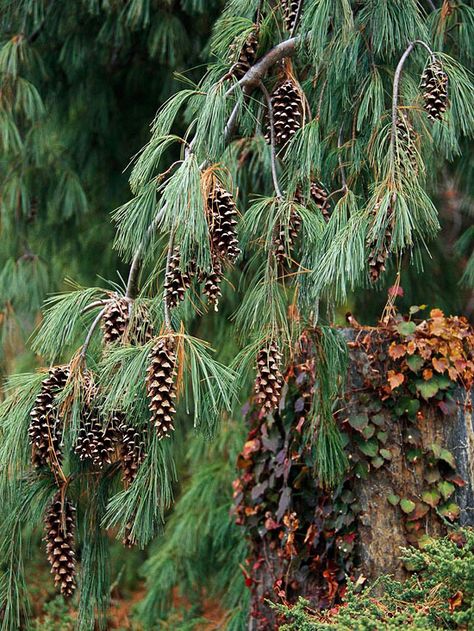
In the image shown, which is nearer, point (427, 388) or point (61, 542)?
point (61, 542)

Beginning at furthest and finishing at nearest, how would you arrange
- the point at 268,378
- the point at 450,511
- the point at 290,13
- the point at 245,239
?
the point at 450,511 → the point at 290,13 → the point at 245,239 → the point at 268,378

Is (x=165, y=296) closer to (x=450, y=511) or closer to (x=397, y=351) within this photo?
(x=397, y=351)

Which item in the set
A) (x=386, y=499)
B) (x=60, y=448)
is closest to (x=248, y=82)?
(x=60, y=448)

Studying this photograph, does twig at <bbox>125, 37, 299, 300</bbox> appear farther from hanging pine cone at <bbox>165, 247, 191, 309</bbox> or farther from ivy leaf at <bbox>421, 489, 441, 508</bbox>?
ivy leaf at <bbox>421, 489, 441, 508</bbox>

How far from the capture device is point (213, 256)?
1.96m

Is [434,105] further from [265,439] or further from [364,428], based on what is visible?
[265,439]

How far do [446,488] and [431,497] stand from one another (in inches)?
2.0

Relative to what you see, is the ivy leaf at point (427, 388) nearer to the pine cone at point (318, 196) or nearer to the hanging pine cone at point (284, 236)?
the pine cone at point (318, 196)

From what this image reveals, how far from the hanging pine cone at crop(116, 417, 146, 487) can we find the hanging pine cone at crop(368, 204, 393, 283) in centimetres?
60

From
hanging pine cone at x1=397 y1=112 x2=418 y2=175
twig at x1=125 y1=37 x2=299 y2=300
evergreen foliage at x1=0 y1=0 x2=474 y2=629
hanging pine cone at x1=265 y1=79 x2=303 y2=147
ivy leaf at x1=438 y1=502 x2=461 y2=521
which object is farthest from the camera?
ivy leaf at x1=438 y1=502 x2=461 y2=521

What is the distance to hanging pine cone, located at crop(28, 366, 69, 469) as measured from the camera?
1.98 meters

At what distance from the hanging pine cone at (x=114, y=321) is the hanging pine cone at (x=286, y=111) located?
596 mm

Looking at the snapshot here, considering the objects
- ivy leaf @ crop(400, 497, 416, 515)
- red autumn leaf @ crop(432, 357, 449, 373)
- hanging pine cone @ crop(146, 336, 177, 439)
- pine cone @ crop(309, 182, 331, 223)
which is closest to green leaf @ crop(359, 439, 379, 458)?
ivy leaf @ crop(400, 497, 416, 515)

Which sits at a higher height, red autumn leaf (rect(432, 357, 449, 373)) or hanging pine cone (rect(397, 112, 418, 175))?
hanging pine cone (rect(397, 112, 418, 175))
